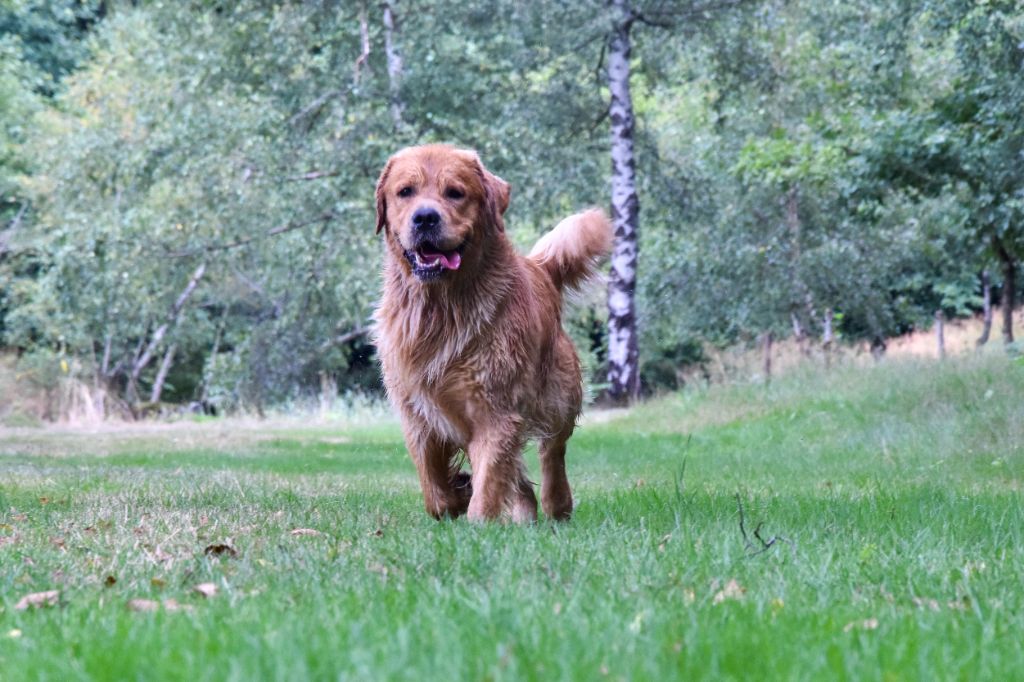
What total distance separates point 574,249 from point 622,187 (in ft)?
42.2

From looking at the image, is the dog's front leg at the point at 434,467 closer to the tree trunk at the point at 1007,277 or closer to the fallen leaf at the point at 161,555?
the fallen leaf at the point at 161,555

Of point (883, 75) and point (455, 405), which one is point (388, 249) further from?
point (883, 75)

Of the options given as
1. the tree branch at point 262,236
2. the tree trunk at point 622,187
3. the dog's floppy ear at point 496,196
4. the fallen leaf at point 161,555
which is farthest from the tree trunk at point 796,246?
the fallen leaf at point 161,555

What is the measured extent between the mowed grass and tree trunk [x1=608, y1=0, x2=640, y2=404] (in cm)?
1101

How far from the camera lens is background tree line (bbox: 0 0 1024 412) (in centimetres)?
1933

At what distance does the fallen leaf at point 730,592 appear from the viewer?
3.29 metres

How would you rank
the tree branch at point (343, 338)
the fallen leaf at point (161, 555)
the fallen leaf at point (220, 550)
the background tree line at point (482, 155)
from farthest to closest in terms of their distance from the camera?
1. the tree branch at point (343, 338)
2. the background tree line at point (482, 155)
3. the fallen leaf at point (220, 550)
4. the fallen leaf at point (161, 555)

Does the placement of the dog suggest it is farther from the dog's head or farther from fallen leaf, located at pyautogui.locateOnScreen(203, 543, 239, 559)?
fallen leaf, located at pyautogui.locateOnScreen(203, 543, 239, 559)

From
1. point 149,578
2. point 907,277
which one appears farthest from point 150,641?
point 907,277

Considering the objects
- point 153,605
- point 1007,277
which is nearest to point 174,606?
point 153,605

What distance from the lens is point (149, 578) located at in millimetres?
3725

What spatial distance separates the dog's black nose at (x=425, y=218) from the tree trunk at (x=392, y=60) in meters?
16.2

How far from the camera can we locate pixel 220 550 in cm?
440

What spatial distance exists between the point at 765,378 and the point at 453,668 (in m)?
16.0
